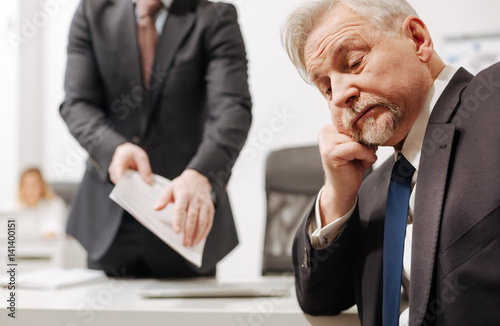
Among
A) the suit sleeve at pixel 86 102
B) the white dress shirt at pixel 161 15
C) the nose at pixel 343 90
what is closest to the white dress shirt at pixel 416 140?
the nose at pixel 343 90

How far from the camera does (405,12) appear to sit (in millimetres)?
934

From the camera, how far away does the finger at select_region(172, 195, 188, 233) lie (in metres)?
1.11

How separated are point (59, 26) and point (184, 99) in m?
2.83

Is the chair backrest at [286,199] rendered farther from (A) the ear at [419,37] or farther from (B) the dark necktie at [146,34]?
(A) the ear at [419,37]

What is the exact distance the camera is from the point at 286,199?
6.98 feet

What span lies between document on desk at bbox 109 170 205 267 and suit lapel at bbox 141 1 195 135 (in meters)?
0.25

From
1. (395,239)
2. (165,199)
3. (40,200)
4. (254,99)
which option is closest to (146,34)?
(165,199)

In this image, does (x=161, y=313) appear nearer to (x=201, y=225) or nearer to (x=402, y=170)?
(x=201, y=225)

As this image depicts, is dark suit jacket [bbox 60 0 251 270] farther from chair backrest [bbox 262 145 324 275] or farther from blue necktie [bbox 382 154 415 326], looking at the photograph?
chair backrest [bbox 262 145 324 275]

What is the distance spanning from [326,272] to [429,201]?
297mm

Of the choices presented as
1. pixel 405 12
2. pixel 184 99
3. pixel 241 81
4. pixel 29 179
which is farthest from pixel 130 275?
pixel 29 179

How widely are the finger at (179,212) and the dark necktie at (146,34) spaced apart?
0.44m

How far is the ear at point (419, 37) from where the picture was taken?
2.97ft

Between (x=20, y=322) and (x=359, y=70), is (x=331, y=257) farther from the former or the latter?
(x=20, y=322)
